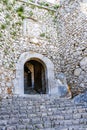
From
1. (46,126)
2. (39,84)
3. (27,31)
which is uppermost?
(27,31)

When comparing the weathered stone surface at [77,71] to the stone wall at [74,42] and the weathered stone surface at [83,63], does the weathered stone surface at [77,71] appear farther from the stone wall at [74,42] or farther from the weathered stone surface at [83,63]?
the weathered stone surface at [83,63]

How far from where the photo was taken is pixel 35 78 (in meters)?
10.3

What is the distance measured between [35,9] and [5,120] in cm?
572

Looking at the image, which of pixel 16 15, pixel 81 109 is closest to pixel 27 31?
pixel 16 15

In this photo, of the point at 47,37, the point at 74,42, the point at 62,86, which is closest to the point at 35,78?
the point at 47,37

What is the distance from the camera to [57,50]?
8.77 m

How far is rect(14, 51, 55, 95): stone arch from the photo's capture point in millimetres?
7439

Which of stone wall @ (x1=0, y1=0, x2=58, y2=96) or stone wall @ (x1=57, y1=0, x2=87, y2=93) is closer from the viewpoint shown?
stone wall @ (x1=0, y1=0, x2=58, y2=96)

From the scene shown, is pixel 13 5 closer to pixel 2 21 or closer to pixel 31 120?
pixel 2 21

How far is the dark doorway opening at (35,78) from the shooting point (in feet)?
29.6

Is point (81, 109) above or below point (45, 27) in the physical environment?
below


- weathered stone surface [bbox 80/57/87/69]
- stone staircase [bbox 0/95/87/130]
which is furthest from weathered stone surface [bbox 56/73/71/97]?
stone staircase [bbox 0/95/87/130]

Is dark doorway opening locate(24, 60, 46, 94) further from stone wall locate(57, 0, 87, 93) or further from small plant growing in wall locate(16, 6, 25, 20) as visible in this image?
small plant growing in wall locate(16, 6, 25, 20)

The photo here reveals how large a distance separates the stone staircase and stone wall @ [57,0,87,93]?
2323mm
